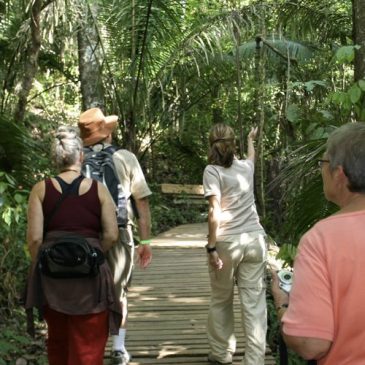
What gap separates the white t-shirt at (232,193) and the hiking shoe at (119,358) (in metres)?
1.23

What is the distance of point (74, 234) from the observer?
3580 millimetres

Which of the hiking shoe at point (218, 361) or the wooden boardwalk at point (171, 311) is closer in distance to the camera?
the hiking shoe at point (218, 361)

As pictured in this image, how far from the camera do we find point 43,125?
1585 cm

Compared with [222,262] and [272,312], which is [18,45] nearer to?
[272,312]

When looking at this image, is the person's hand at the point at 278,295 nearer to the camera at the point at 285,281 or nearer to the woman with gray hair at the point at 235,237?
the camera at the point at 285,281

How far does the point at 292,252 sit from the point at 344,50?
147 cm

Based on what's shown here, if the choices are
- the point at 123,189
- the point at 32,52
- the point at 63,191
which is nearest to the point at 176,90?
the point at 32,52

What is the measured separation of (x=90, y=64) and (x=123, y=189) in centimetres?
612

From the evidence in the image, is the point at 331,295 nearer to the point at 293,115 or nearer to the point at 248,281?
the point at 248,281

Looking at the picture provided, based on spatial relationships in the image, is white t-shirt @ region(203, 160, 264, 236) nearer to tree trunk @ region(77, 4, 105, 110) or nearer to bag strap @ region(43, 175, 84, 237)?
bag strap @ region(43, 175, 84, 237)

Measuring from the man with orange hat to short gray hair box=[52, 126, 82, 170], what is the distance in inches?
21.6

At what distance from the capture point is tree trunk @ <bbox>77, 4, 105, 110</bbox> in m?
9.66

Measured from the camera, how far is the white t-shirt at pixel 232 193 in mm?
4484

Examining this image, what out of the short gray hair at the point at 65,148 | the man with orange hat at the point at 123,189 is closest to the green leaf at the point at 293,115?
the man with orange hat at the point at 123,189
